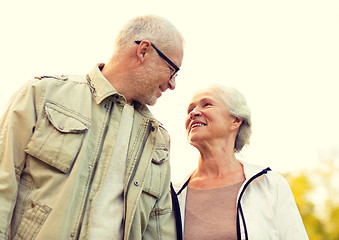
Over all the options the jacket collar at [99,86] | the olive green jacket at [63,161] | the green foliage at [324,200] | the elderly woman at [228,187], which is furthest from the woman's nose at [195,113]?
the green foliage at [324,200]

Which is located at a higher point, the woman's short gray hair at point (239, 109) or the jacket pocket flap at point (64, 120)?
the woman's short gray hair at point (239, 109)

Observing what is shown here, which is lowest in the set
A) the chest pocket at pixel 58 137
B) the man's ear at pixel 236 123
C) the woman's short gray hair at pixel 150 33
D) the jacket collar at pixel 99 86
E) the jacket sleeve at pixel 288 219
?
the jacket sleeve at pixel 288 219

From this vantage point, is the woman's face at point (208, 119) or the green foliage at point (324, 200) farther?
the green foliage at point (324, 200)

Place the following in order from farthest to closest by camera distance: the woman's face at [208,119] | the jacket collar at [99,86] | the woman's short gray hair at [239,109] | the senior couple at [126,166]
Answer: the woman's short gray hair at [239,109], the woman's face at [208,119], the jacket collar at [99,86], the senior couple at [126,166]

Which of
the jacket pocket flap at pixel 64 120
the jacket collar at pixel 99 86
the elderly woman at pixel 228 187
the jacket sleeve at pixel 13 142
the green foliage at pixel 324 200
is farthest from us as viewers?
the green foliage at pixel 324 200

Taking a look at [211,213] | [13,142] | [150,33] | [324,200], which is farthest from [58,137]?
[324,200]

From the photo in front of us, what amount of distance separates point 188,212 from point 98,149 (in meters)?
1.13

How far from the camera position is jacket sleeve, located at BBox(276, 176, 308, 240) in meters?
3.01

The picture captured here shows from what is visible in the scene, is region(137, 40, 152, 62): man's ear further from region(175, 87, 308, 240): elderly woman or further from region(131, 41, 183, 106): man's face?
region(175, 87, 308, 240): elderly woman

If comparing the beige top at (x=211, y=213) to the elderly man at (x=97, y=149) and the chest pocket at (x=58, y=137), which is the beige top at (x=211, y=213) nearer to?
the elderly man at (x=97, y=149)

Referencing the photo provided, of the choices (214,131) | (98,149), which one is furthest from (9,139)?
(214,131)

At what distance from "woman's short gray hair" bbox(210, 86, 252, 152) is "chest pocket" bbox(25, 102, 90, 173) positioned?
1679mm

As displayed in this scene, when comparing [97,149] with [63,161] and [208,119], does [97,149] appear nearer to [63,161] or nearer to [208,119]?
[63,161]

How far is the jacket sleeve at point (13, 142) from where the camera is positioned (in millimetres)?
2205
